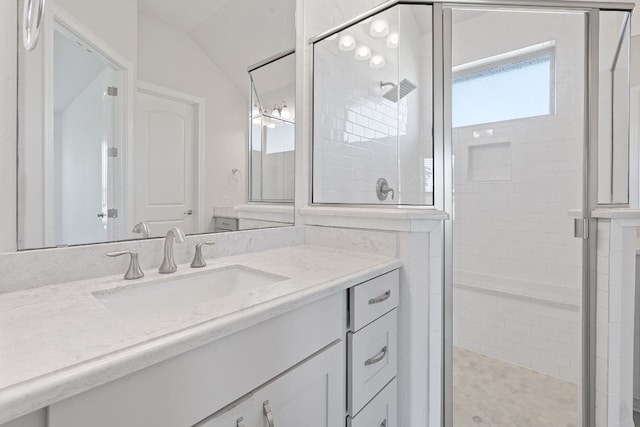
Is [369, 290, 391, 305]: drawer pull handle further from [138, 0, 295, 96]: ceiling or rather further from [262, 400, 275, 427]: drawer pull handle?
[138, 0, 295, 96]: ceiling

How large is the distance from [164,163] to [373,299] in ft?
2.93

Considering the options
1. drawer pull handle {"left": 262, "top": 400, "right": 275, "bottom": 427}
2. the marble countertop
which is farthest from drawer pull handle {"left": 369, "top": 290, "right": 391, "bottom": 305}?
drawer pull handle {"left": 262, "top": 400, "right": 275, "bottom": 427}

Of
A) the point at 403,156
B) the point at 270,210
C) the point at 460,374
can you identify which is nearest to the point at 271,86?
the point at 270,210

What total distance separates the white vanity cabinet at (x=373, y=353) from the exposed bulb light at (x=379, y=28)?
4.65ft

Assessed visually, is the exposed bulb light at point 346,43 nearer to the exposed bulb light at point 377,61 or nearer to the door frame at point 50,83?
the exposed bulb light at point 377,61

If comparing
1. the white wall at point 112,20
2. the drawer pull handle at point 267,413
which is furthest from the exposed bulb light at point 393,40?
the drawer pull handle at point 267,413

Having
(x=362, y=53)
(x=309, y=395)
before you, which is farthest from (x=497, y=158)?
(x=309, y=395)

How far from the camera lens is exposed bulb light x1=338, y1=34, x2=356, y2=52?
1746 mm

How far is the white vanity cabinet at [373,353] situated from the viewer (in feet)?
3.22

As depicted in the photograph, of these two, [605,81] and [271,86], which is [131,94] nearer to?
[271,86]

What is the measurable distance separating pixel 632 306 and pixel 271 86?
1.93 m

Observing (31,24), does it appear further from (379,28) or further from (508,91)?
(508,91)

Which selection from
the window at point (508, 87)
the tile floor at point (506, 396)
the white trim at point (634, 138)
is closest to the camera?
the tile floor at point (506, 396)

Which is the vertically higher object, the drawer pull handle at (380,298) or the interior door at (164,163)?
the interior door at (164,163)
